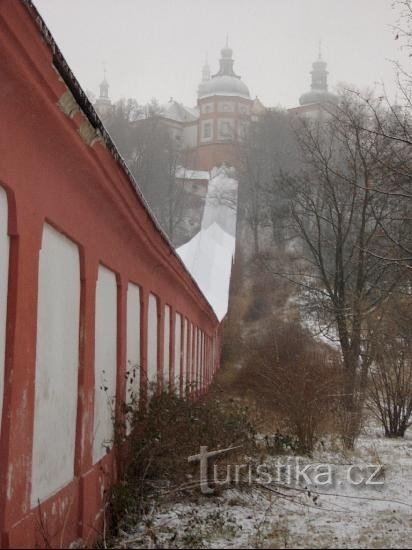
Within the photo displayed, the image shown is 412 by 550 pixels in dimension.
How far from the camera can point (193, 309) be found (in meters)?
20.8

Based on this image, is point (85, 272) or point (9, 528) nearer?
point (9, 528)

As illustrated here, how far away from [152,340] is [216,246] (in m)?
37.0

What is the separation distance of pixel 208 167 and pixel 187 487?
75.6 metres

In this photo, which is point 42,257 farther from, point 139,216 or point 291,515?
point 291,515

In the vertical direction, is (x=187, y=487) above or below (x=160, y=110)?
below

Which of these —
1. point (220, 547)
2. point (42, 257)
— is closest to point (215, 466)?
point (220, 547)

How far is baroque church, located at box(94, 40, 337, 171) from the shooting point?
269ft

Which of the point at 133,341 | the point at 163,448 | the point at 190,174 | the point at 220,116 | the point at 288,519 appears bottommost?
the point at 288,519

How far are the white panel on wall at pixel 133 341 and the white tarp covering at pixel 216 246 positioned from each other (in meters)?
21.6

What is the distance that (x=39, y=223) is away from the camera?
17.1 feet

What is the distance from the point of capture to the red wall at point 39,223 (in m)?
4.39

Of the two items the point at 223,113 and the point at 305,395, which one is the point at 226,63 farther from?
the point at 305,395

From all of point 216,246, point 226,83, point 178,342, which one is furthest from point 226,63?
point 178,342

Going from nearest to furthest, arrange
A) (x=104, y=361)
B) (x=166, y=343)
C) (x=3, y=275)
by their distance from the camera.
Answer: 1. (x=3, y=275)
2. (x=104, y=361)
3. (x=166, y=343)
